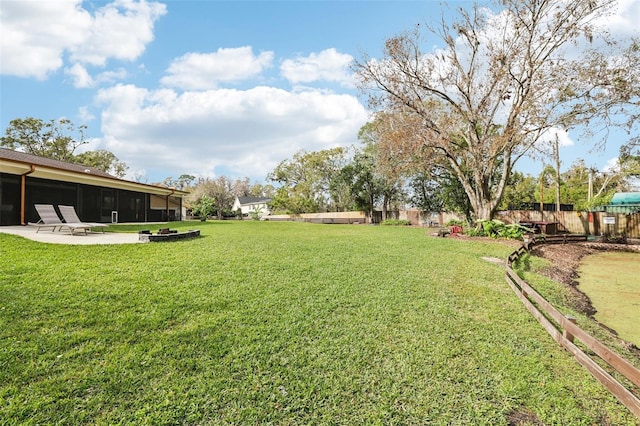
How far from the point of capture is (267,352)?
2.90 metres

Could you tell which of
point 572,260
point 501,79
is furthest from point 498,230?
point 501,79

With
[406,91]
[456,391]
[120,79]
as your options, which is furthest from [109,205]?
[456,391]

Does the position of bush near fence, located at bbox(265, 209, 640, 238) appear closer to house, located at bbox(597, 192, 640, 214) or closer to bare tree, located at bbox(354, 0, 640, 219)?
bare tree, located at bbox(354, 0, 640, 219)

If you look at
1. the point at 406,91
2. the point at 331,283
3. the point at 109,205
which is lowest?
the point at 331,283

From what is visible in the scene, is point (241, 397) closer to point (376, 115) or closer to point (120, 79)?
point (120, 79)

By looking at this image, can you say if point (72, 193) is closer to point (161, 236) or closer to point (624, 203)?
point (161, 236)

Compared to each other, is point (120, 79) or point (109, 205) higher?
point (120, 79)

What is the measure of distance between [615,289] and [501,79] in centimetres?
1046

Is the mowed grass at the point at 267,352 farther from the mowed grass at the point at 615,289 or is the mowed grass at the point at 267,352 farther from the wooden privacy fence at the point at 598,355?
the mowed grass at the point at 615,289

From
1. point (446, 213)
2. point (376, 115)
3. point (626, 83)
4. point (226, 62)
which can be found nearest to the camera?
point (226, 62)

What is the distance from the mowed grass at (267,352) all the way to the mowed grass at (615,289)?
153 centimetres

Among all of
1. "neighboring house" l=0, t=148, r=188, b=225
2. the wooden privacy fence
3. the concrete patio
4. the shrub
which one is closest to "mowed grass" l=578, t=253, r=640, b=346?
the wooden privacy fence

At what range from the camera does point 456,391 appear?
8.23ft

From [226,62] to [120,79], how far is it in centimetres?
529
